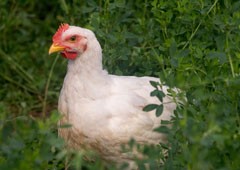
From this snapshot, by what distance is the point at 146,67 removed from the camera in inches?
203

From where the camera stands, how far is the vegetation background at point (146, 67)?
141 inches

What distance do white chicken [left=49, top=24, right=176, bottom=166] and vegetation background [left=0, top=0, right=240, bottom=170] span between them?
145 millimetres

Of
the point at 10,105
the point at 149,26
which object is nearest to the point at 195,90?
the point at 149,26

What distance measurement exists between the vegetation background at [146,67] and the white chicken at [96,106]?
0.14m

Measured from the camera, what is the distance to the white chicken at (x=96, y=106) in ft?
14.5

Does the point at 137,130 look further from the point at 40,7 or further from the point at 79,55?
the point at 40,7

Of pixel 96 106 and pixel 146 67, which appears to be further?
pixel 146 67

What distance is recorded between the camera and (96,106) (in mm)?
4488

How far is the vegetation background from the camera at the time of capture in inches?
141

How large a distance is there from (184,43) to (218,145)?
4.45 feet

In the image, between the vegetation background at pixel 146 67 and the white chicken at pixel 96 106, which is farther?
the white chicken at pixel 96 106

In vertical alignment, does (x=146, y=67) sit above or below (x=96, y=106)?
above

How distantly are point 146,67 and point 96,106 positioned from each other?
767 millimetres

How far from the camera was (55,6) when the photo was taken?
7426 mm
